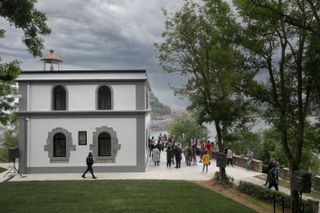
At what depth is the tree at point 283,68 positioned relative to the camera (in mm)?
14070

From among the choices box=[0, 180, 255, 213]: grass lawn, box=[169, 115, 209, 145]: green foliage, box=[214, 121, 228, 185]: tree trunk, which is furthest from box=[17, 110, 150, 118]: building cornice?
box=[169, 115, 209, 145]: green foliage

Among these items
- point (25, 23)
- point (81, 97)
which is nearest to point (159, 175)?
point (81, 97)

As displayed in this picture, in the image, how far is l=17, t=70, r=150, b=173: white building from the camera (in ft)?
89.0

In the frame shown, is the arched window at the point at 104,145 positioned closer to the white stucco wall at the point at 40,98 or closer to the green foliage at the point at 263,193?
the white stucco wall at the point at 40,98

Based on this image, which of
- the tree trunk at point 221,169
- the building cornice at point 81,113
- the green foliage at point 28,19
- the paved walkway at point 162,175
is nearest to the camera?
the green foliage at point 28,19

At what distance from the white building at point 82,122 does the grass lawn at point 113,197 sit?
13.9 ft

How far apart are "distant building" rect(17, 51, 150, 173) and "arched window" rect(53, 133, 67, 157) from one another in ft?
0.57

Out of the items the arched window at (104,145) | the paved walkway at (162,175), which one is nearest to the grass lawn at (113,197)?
the paved walkway at (162,175)

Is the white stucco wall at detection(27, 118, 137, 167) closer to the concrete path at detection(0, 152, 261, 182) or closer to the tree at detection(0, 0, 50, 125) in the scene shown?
the concrete path at detection(0, 152, 261, 182)

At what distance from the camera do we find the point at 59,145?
1086 inches

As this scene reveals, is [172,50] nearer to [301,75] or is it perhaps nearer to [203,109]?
[203,109]

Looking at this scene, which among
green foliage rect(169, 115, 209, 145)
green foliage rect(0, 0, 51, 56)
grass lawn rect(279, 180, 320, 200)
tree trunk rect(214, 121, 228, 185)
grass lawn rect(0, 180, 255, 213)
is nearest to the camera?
green foliage rect(0, 0, 51, 56)

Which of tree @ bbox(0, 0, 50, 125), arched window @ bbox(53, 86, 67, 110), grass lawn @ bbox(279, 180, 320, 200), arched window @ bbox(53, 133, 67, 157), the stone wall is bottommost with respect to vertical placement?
grass lawn @ bbox(279, 180, 320, 200)

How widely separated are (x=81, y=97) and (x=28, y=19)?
14.0 m
